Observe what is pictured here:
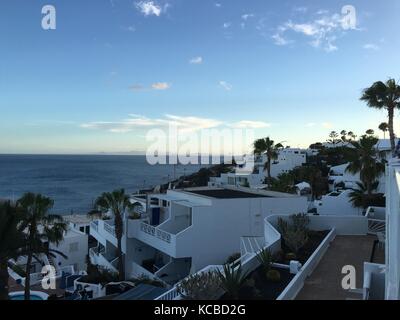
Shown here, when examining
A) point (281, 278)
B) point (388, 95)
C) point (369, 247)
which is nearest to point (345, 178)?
point (388, 95)

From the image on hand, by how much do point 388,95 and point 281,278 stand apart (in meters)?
17.6

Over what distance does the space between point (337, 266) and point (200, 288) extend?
546cm

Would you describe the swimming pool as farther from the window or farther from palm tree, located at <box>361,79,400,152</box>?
palm tree, located at <box>361,79,400,152</box>

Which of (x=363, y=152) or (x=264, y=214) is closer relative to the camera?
(x=264, y=214)

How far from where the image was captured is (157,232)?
71.3ft

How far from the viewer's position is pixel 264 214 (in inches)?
869

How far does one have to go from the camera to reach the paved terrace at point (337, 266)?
9328 millimetres

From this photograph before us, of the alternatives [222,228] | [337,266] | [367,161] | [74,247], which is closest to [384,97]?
[367,161]

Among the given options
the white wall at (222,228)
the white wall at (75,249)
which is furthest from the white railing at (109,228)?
the white wall at (75,249)

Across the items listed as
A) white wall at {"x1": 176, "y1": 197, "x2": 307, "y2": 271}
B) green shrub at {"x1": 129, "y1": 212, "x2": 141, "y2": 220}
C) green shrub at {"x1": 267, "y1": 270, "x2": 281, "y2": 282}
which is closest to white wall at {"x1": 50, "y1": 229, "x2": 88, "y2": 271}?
green shrub at {"x1": 129, "y1": 212, "x2": 141, "y2": 220}

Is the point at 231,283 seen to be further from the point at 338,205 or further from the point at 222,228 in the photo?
the point at 338,205

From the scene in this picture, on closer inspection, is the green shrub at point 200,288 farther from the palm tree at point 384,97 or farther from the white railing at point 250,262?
the palm tree at point 384,97

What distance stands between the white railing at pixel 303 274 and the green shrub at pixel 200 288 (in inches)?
57.8
